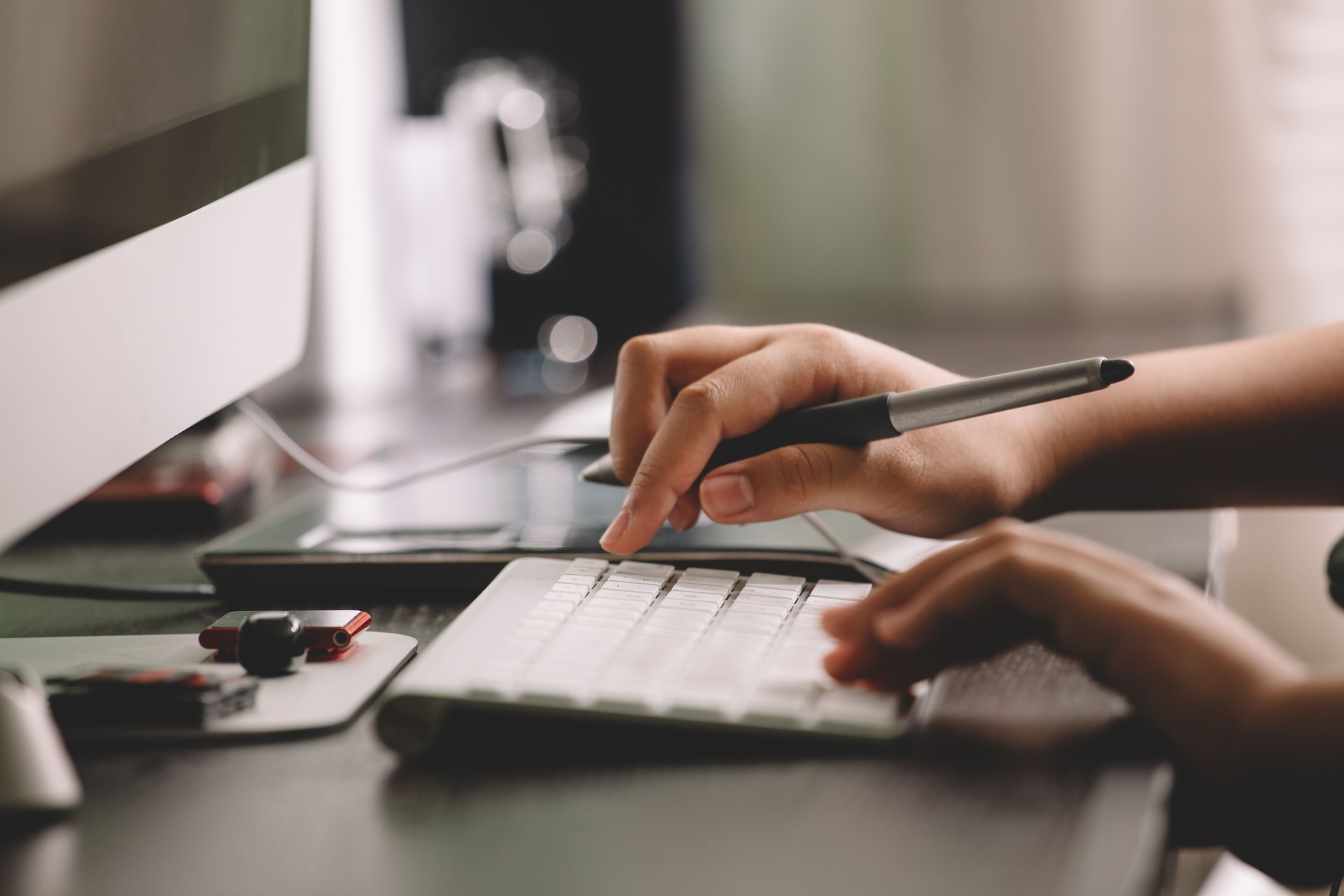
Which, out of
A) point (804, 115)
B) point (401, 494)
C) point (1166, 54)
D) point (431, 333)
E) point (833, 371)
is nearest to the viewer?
point (833, 371)

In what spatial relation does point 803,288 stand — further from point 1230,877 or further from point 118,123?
point 118,123

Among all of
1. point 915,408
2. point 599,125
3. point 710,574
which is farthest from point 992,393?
point 599,125

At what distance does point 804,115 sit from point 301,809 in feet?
5.11

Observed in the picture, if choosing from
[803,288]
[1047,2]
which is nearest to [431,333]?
[803,288]

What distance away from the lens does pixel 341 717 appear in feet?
1.31

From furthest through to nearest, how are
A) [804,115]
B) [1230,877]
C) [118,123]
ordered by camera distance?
1. [804,115]
2. [1230,877]
3. [118,123]

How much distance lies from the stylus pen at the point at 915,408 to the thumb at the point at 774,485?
0.01 metres

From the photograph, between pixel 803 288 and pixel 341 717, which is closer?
pixel 341 717

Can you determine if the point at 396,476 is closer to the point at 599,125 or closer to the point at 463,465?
the point at 463,465

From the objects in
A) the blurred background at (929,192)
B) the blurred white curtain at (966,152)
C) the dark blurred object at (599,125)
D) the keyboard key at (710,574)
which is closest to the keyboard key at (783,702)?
the keyboard key at (710,574)

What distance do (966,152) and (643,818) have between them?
1514 millimetres

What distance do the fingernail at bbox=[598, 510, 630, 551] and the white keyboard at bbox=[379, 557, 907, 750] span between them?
0.04 metres

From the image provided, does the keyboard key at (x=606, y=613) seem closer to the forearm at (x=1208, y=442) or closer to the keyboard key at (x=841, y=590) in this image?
the keyboard key at (x=841, y=590)

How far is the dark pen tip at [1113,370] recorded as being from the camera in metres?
0.45
